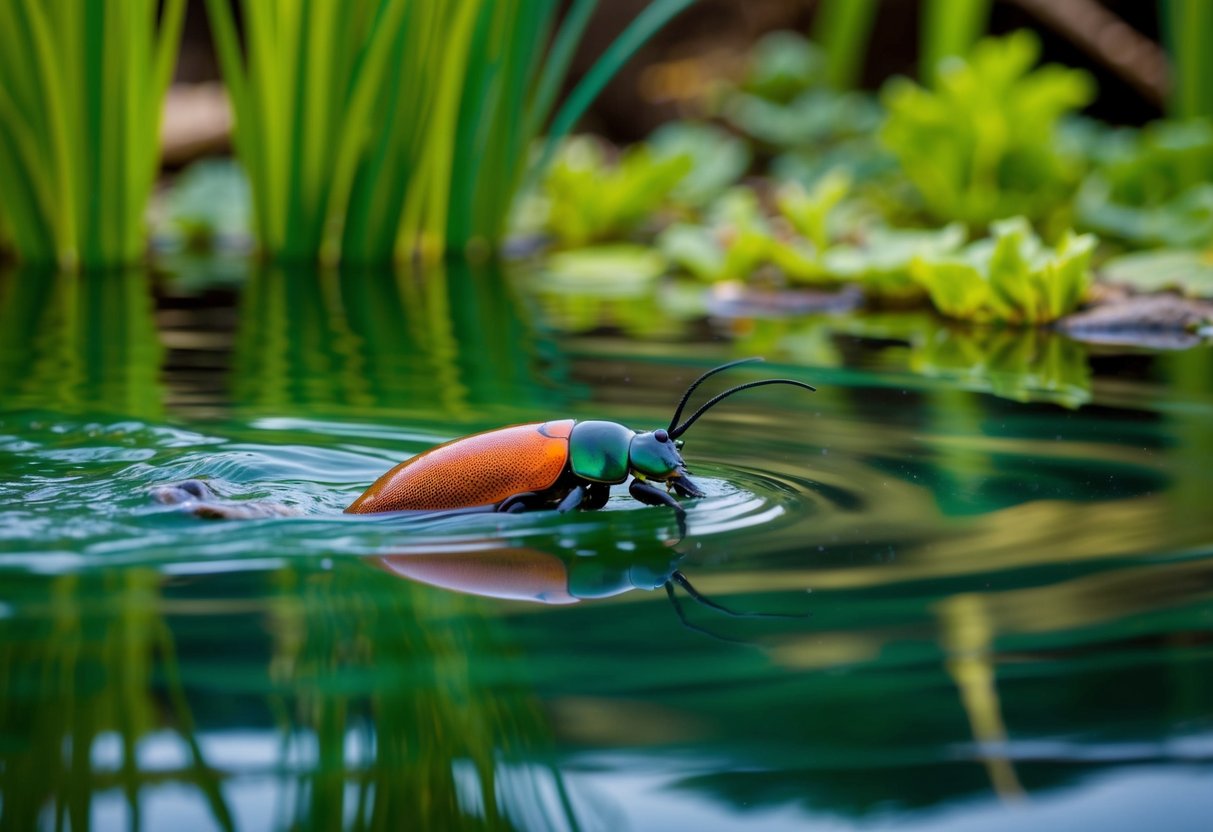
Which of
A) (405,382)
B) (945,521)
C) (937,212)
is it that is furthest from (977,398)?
(937,212)

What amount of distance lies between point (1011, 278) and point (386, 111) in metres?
1.97

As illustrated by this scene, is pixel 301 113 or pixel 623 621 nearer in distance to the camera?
pixel 623 621

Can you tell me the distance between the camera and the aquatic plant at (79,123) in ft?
13.2

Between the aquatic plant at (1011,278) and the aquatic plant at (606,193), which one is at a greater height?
the aquatic plant at (606,193)

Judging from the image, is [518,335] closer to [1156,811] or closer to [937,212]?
[937,212]

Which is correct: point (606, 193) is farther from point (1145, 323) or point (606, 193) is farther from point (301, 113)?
point (1145, 323)

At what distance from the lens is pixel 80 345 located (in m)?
3.20

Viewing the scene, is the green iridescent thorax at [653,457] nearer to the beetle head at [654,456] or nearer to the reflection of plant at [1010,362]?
the beetle head at [654,456]

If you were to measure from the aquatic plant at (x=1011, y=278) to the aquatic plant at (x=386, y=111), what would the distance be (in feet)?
4.67

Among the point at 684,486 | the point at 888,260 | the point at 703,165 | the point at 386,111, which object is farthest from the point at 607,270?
the point at 684,486

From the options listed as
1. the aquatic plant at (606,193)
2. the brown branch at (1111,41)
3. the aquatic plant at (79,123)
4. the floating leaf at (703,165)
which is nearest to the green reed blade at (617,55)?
the aquatic plant at (606,193)

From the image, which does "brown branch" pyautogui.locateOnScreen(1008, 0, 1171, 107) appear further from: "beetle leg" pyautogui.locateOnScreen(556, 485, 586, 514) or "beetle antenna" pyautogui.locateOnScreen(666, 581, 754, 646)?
"beetle antenna" pyautogui.locateOnScreen(666, 581, 754, 646)

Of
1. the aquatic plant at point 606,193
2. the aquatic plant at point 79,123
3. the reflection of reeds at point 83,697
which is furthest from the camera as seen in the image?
the aquatic plant at point 606,193

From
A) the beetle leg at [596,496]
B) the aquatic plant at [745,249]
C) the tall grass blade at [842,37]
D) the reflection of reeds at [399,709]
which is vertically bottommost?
the reflection of reeds at [399,709]
